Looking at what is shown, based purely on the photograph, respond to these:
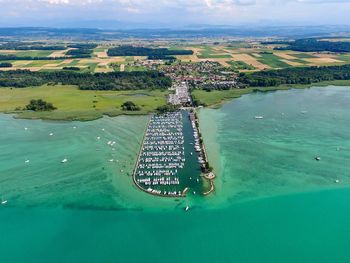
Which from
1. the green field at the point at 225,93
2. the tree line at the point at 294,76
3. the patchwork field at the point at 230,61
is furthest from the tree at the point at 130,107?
the patchwork field at the point at 230,61

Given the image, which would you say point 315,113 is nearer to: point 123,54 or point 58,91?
point 58,91

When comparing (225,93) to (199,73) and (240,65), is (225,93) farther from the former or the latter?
Result: (240,65)

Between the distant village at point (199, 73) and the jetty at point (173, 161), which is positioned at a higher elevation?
the distant village at point (199, 73)

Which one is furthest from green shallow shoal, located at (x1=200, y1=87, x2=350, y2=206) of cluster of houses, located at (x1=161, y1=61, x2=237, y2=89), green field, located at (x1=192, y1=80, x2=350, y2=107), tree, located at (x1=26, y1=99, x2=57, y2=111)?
tree, located at (x1=26, y1=99, x2=57, y2=111)

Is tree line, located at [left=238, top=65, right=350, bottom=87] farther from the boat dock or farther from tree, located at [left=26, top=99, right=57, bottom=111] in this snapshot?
tree, located at [left=26, top=99, right=57, bottom=111]

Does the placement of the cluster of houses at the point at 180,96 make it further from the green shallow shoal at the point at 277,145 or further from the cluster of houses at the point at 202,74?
the green shallow shoal at the point at 277,145

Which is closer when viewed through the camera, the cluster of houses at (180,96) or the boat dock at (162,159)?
the boat dock at (162,159)

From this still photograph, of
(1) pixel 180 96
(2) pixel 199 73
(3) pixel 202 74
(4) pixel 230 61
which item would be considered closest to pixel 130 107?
(1) pixel 180 96
